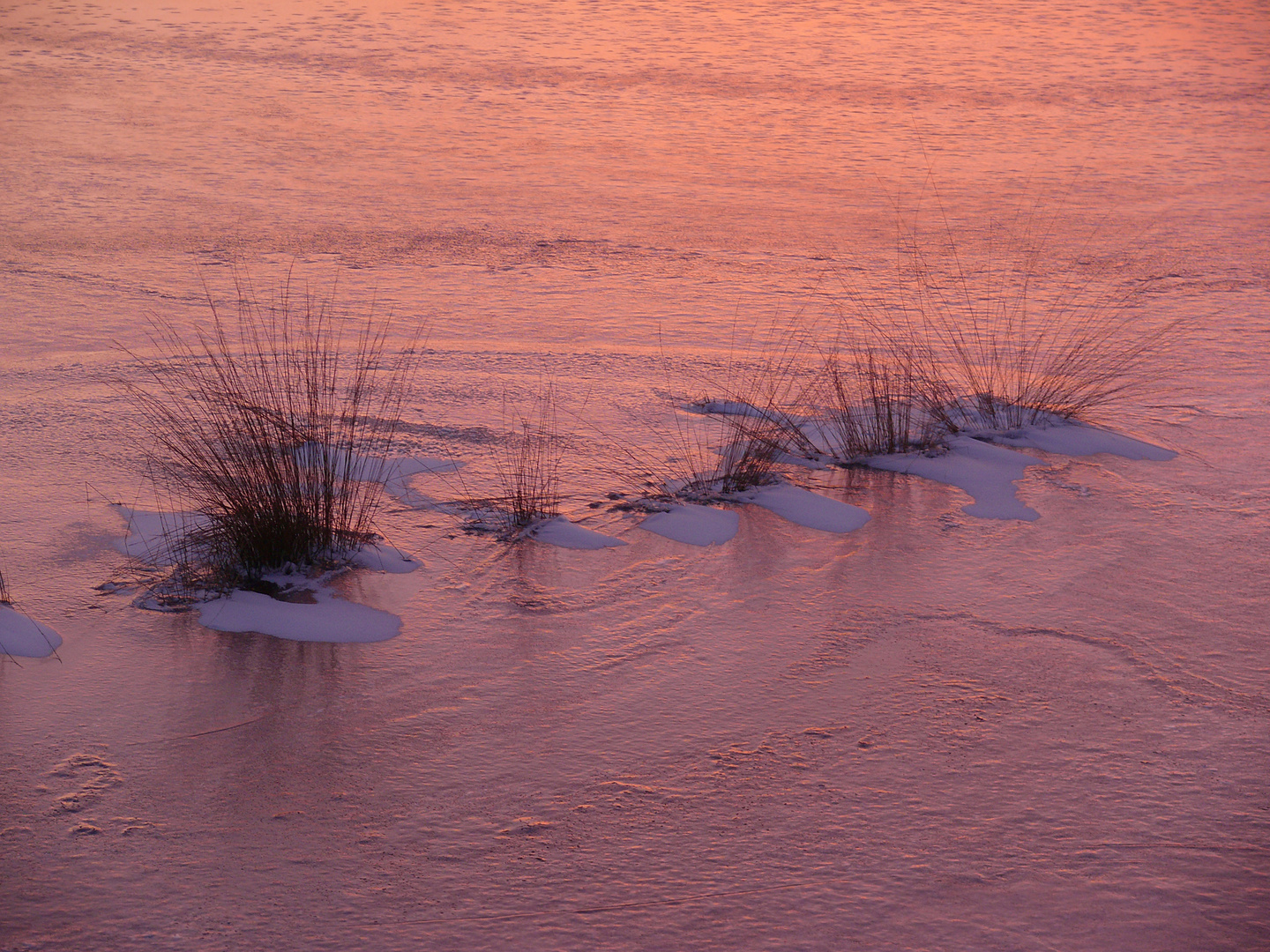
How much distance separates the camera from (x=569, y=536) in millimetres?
4531

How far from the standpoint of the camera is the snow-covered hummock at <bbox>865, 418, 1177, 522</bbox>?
5051 mm

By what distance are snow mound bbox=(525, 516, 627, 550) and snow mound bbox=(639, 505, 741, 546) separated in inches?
7.3

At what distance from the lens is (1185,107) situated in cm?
1301

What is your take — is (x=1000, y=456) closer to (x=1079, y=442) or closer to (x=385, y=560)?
(x=1079, y=442)

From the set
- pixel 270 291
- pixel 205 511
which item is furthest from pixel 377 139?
pixel 205 511

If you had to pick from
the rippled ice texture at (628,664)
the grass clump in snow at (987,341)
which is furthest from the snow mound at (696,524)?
the grass clump in snow at (987,341)

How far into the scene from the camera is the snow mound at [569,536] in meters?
4.49

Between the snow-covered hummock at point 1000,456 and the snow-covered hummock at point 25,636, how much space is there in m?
3.14

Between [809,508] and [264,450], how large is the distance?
200 centimetres

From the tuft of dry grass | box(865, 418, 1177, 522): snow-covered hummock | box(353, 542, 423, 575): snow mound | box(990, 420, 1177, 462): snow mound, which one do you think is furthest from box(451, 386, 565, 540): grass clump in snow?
box(990, 420, 1177, 462): snow mound

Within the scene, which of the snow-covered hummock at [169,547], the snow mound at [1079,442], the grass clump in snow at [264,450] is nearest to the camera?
the grass clump in snow at [264,450]

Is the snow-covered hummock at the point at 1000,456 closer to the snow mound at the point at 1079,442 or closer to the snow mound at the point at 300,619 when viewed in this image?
the snow mound at the point at 1079,442

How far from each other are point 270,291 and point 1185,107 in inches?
393

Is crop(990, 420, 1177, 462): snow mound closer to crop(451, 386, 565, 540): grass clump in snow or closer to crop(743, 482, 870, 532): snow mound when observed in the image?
crop(743, 482, 870, 532): snow mound
